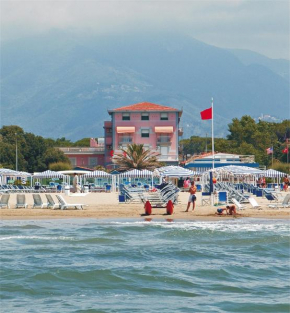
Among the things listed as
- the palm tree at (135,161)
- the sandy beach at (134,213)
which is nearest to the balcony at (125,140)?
the palm tree at (135,161)

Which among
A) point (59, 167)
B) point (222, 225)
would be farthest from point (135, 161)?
point (222, 225)

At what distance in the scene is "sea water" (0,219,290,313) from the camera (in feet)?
50.5

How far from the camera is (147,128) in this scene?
3378 inches

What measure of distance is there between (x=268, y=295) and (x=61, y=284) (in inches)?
183

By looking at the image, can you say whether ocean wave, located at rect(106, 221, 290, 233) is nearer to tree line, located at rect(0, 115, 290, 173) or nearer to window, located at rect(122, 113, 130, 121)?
tree line, located at rect(0, 115, 290, 173)

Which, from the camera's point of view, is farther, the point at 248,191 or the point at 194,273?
the point at 248,191

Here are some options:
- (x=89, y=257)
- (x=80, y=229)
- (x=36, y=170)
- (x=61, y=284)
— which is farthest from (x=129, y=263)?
(x=36, y=170)

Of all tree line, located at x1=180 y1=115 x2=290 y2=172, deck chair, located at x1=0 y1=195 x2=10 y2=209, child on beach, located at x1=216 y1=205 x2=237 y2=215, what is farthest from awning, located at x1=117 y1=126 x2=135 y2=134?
child on beach, located at x1=216 y1=205 x2=237 y2=215

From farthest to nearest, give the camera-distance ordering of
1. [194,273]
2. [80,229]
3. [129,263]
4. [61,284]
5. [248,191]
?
[248,191] → [80,229] → [129,263] → [194,273] → [61,284]

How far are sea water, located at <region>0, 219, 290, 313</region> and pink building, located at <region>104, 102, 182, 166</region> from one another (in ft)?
187

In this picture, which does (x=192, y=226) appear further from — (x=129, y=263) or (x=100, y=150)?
(x=100, y=150)

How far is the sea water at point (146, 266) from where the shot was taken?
1539 cm

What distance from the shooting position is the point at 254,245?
74.3 feet

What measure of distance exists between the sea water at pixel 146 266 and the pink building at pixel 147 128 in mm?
56978
